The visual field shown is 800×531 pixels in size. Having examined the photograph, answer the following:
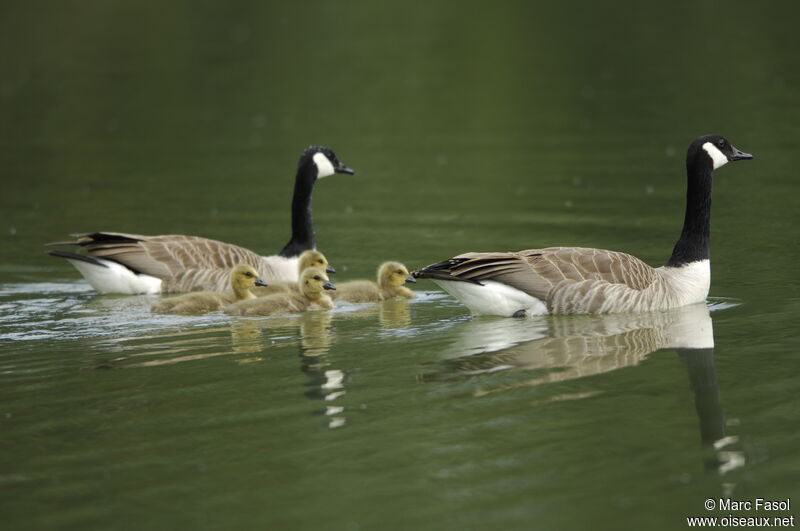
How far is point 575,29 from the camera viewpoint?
34.8m

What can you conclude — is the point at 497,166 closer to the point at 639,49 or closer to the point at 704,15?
the point at 639,49

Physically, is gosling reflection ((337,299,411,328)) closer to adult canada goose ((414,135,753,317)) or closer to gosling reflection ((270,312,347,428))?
gosling reflection ((270,312,347,428))

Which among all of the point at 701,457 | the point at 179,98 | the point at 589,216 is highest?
the point at 179,98

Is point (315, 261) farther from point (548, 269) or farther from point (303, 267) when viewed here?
point (548, 269)

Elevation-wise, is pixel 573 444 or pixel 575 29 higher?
pixel 575 29

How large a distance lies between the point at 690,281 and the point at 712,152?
1.29 m

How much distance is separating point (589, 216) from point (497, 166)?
4218 millimetres

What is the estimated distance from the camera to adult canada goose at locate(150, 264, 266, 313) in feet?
36.7

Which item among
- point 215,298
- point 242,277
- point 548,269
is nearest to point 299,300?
point 242,277

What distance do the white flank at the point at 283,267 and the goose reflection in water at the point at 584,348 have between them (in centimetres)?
302

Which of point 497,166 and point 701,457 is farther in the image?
point 497,166

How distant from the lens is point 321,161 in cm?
1385

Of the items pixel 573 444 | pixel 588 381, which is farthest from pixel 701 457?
pixel 588 381

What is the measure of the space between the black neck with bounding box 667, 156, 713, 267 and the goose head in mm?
2485
